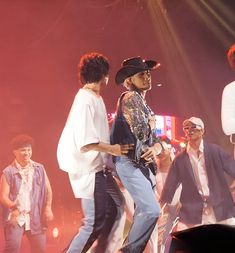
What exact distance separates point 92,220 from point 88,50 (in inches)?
158

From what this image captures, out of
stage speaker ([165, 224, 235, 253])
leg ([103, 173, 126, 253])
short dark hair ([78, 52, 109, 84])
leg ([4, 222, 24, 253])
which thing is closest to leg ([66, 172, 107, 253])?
leg ([103, 173, 126, 253])

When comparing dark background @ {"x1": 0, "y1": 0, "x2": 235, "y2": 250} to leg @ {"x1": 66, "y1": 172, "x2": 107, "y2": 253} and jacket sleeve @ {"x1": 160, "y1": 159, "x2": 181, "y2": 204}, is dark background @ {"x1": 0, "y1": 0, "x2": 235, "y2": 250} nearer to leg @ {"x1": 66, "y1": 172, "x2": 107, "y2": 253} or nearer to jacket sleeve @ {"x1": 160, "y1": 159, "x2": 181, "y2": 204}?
jacket sleeve @ {"x1": 160, "y1": 159, "x2": 181, "y2": 204}

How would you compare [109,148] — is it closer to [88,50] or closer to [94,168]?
[94,168]

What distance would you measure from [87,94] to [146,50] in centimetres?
373

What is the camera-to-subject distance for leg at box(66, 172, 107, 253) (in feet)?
11.2

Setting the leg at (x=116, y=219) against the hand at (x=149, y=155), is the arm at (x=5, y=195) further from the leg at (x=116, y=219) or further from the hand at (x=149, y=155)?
the hand at (x=149, y=155)

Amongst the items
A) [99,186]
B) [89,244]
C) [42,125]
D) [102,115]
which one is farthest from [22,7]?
[89,244]

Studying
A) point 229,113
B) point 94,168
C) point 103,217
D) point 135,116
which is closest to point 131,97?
point 135,116

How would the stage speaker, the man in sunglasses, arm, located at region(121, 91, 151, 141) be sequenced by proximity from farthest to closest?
the man in sunglasses < arm, located at region(121, 91, 151, 141) < the stage speaker

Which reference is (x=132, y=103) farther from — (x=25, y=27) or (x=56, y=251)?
(x=25, y=27)

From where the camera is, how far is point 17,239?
4.75m

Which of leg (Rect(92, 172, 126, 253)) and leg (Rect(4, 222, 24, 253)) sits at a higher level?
leg (Rect(92, 172, 126, 253))

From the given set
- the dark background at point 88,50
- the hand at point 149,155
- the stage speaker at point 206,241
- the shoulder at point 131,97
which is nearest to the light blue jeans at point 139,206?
the hand at point 149,155

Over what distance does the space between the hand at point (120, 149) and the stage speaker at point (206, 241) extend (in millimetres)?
2729
